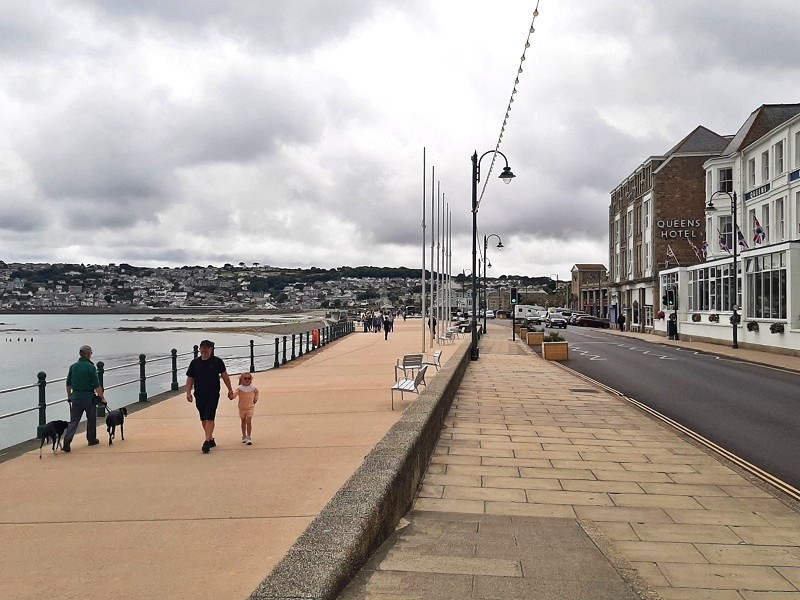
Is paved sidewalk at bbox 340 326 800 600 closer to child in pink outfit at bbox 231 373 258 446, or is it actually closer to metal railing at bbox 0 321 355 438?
child in pink outfit at bbox 231 373 258 446

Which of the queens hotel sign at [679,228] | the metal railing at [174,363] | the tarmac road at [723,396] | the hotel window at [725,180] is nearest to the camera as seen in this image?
the tarmac road at [723,396]

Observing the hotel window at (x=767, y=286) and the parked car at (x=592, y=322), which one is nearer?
the hotel window at (x=767, y=286)

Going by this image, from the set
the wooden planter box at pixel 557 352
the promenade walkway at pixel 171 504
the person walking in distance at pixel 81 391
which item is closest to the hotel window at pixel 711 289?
the wooden planter box at pixel 557 352

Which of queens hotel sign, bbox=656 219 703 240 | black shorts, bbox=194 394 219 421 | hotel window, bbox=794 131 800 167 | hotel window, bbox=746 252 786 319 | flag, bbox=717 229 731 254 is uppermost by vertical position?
hotel window, bbox=794 131 800 167

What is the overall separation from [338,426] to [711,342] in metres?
33.9

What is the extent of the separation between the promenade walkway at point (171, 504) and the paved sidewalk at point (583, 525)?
1.05m

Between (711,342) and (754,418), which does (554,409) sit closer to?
(754,418)

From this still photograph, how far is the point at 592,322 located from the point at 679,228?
1728 cm

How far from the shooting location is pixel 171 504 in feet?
22.0

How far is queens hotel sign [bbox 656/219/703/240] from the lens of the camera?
57656 millimetres

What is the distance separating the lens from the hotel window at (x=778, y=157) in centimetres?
3578

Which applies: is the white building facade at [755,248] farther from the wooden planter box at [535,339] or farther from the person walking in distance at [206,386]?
the person walking in distance at [206,386]

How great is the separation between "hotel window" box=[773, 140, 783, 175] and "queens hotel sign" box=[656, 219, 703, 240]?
2195cm

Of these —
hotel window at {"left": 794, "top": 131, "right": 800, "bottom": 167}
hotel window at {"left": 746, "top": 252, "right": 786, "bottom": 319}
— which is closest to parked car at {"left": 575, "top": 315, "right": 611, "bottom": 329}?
hotel window at {"left": 746, "top": 252, "right": 786, "bottom": 319}
